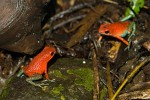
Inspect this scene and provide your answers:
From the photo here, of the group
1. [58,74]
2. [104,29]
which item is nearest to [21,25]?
[58,74]

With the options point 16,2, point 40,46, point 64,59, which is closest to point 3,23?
point 16,2

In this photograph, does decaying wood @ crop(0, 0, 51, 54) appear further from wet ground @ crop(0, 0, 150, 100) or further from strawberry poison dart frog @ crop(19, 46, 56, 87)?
wet ground @ crop(0, 0, 150, 100)

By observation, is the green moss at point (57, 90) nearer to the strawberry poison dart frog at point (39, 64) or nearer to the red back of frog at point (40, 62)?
the strawberry poison dart frog at point (39, 64)

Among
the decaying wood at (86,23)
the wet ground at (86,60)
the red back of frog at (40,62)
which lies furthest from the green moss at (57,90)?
the decaying wood at (86,23)

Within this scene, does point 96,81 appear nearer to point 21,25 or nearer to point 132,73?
point 132,73

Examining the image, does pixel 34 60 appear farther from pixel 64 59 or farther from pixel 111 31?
pixel 111 31

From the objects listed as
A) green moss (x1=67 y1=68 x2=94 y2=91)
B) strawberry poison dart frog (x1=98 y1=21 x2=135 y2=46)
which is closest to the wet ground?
green moss (x1=67 y1=68 x2=94 y2=91)
